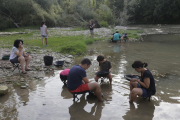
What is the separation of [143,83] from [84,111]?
5.68 feet

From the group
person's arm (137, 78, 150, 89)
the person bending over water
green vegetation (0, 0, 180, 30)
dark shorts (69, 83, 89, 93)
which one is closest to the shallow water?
the person bending over water

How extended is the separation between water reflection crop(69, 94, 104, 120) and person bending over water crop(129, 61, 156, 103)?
3.22 feet

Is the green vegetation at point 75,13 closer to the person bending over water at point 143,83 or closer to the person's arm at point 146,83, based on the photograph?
the person bending over water at point 143,83

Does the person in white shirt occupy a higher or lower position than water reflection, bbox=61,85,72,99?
higher

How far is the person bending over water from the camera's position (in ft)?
13.7

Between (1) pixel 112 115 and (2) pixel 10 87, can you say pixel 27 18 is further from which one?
(1) pixel 112 115

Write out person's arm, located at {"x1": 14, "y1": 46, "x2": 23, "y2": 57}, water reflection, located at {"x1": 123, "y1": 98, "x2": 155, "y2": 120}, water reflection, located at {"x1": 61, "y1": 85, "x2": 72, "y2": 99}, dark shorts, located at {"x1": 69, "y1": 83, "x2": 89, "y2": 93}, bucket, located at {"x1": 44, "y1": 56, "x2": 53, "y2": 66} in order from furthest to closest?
bucket, located at {"x1": 44, "y1": 56, "x2": 53, "y2": 66}, person's arm, located at {"x1": 14, "y1": 46, "x2": 23, "y2": 57}, water reflection, located at {"x1": 61, "y1": 85, "x2": 72, "y2": 99}, dark shorts, located at {"x1": 69, "y1": 83, "x2": 89, "y2": 93}, water reflection, located at {"x1": 123, "y1": 98, "x2": 155, "y2": 120}

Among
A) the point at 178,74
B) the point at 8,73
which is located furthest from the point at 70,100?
the point at 178,74

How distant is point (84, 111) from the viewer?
4164 millimetres

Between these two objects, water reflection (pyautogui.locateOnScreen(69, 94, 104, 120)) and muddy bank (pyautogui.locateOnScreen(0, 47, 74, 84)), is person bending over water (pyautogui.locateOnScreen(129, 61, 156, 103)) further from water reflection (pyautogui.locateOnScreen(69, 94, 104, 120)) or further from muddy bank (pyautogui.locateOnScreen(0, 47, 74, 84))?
muddy bank (pyautogui.locateOnScreen(0, 47, 74, 84))

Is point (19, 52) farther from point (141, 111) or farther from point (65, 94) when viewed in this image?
point (141, 111)

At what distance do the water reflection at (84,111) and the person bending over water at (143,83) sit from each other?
0.98 metres

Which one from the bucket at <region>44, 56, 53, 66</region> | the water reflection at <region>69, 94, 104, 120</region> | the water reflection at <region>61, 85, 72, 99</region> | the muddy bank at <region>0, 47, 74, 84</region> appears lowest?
the water reflection at <region>69, 94, 104, 120</region>

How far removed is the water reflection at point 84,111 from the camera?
12.8 ft
